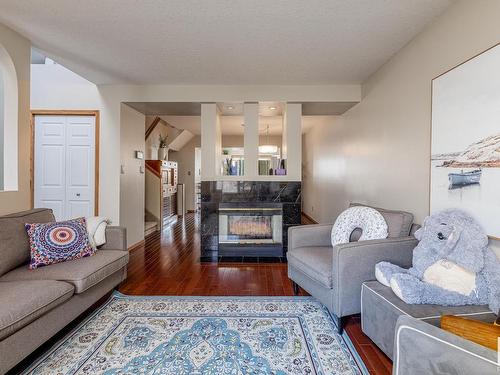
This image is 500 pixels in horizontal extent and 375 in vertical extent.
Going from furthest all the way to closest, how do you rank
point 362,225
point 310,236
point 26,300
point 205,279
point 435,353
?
point 205,279 → point 310,236 → point 362,225 → point 26,300 → point 435,353

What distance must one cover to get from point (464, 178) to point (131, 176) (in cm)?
405

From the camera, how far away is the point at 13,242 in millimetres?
1953

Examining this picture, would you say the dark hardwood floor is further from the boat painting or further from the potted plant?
the potted plant

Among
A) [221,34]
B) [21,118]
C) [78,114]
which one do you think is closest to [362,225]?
[221,34]

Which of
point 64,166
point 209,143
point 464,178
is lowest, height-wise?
point 464,178

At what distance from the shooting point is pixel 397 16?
204 cm

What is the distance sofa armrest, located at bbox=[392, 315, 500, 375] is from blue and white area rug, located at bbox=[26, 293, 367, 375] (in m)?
0.68

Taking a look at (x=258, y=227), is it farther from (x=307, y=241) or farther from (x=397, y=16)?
(x=397, y=16)

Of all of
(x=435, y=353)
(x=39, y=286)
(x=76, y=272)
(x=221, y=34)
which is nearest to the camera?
(x=435, y=353)

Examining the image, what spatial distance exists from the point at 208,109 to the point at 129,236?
89.7 inches

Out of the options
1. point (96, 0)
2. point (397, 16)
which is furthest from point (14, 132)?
point (397, 16)

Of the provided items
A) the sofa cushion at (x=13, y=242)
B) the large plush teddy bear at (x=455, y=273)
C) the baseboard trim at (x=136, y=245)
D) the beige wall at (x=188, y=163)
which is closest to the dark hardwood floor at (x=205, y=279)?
the baseboard trim at (x=136, y=245)

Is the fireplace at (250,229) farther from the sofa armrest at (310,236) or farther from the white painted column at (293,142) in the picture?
the sofa armrest at (310,236)

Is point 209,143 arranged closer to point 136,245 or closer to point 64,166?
point 136,245
